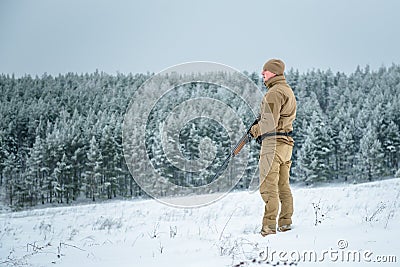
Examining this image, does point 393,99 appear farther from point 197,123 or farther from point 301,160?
point 197,123

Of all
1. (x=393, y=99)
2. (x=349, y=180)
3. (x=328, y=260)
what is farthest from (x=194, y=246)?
(x=393, y=99)

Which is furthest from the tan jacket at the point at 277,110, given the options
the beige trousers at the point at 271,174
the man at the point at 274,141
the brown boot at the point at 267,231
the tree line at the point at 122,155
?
the tree line at the point at 122,155

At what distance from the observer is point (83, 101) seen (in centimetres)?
10712

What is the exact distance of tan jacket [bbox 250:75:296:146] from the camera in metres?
4.79

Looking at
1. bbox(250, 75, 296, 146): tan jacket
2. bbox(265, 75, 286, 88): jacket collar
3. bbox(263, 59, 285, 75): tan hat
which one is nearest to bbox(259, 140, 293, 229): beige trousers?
bbox(250, 75, 296, 146): tan jacket

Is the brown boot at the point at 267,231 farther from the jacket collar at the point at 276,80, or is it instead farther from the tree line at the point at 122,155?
the tree line at the point at 122,155

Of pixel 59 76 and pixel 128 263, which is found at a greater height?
pixel 59 76

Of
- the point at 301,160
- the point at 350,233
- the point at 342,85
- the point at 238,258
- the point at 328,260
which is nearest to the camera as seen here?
the point at 328,260

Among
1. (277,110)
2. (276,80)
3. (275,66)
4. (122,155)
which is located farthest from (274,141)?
(122,155)

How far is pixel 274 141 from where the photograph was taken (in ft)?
15.8

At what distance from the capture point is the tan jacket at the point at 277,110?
15.7ft

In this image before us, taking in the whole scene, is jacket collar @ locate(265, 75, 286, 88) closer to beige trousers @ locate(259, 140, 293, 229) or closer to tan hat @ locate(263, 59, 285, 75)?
tan hat @ locate(263, 59, 285, 75)

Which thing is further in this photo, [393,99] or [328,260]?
[393,99]

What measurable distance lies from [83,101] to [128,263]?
360 ft
